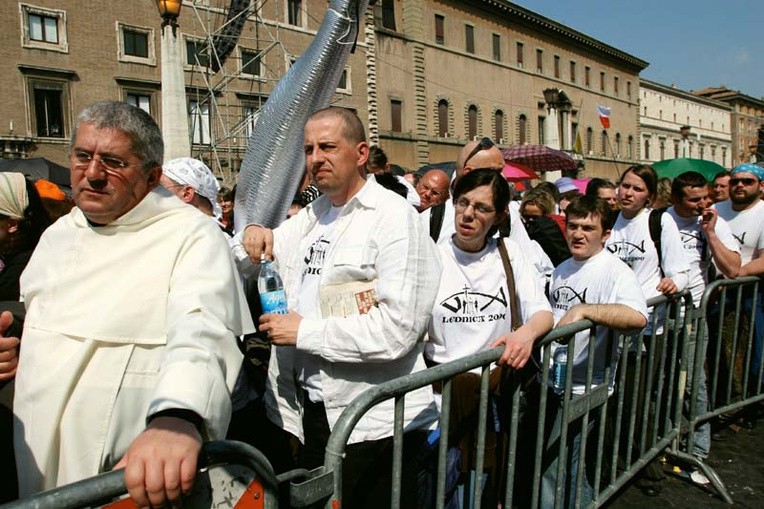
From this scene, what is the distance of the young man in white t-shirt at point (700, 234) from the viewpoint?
4.41 meters

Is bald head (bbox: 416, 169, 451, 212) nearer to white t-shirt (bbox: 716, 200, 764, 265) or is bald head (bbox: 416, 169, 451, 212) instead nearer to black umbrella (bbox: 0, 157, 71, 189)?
white t-shirt (bbox: 716, 200, 764, 265)

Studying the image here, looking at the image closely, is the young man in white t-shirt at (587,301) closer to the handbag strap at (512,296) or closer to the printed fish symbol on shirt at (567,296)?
the printed fish symbol on shirt at (567,296)

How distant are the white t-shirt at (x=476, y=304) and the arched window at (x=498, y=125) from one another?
3560 centimetres

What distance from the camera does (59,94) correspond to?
1925 centimetres

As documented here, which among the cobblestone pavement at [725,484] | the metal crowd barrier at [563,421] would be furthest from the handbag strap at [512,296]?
the cobblestone pavement at [725,484]

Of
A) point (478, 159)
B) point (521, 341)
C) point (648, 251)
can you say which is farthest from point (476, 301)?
point (648, 251)

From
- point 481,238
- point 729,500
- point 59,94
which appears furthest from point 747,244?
point 59,94

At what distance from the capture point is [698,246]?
15.1ft

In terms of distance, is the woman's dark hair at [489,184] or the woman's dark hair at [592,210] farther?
the woman's dark hair at [592,210]

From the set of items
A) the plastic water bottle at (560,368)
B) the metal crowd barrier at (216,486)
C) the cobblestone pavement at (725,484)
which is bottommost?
the cobblestone pavement at (725,484)

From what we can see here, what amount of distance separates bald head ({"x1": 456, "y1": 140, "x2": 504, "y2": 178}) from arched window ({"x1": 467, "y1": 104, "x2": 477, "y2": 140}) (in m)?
31.9

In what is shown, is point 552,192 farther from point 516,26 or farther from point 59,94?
point 516,26

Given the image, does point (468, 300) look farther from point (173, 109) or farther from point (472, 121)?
point (472, 121)

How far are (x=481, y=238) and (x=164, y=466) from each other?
1.92 metres
